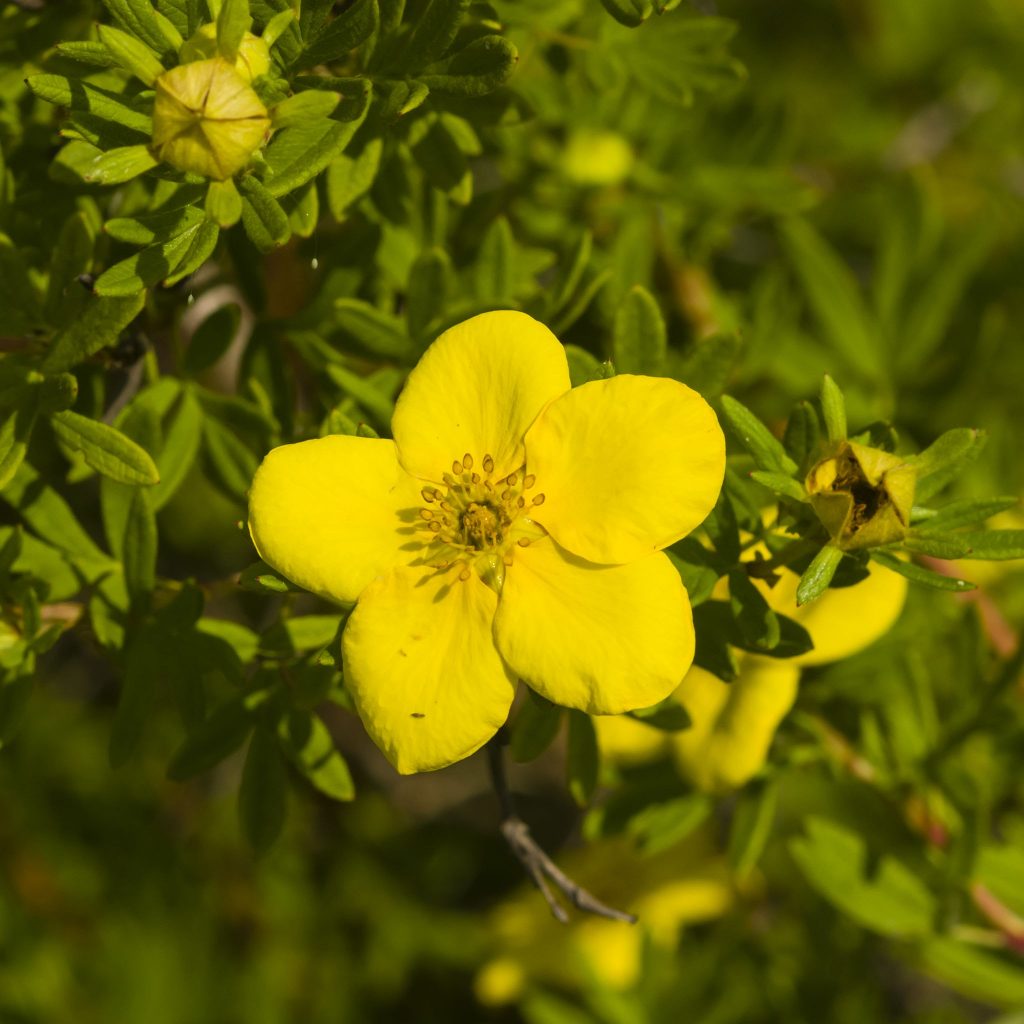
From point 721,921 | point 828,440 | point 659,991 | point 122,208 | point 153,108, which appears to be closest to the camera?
point 153,108

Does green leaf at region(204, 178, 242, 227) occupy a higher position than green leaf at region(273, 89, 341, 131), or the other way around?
green leaf at region(273, 89, 341, 131)

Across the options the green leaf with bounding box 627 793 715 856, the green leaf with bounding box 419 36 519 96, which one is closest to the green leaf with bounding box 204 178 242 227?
the green leaf with bounding box 419 36 519 96

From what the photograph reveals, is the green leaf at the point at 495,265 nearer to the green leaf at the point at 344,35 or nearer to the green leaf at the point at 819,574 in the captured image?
the green leaf at the point at 344,35

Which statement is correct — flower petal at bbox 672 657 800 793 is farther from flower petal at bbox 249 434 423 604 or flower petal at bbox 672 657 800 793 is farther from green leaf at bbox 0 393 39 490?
green leaf at bbox 0 393 39 490

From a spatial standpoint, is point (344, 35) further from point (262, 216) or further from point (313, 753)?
point (313, 753)

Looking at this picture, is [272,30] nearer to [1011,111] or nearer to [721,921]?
[721,921]

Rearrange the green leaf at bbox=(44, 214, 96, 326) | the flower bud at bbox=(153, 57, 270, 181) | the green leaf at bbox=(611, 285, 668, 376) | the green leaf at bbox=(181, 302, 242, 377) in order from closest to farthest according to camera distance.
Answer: the flower bud at bbox=(153, 57, 270, 181), the green leaf at bbox=(44, 214, 96, 326), the green leaf at bbox=(611, 285, 668, 376), the green leaf at bbox=(181, 302, 242, 377)

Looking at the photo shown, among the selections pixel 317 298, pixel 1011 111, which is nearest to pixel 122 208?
pixel 317 298
